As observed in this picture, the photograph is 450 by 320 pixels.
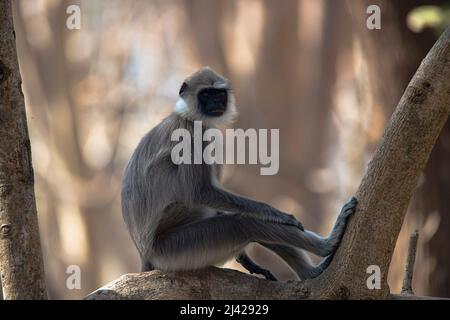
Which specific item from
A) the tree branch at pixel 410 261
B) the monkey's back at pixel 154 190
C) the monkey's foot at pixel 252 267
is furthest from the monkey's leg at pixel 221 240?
the tree branch at pixel 410 261

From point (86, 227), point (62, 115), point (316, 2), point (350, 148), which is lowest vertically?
point (86, 227)

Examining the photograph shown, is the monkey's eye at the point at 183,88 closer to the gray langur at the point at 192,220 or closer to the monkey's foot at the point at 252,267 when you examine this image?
the gray langur at the point at 192,220

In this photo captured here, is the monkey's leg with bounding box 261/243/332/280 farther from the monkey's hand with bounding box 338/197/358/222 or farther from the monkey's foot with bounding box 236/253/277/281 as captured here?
the monkey's hand with bounding box 338/197/358/222

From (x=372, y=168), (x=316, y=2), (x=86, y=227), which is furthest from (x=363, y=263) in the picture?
(x=86, y=227)

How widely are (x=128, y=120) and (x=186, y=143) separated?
1398 centimetres

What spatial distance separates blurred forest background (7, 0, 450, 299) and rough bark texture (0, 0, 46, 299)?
10.9 m

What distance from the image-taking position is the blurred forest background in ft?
55.6

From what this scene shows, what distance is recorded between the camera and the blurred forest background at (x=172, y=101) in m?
17.0

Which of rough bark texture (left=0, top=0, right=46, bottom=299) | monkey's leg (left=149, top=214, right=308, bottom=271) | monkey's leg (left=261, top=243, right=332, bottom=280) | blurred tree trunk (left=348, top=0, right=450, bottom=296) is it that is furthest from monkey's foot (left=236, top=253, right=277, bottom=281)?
blurred tree trunk (left=348, top=0, right=450, bottom=296)

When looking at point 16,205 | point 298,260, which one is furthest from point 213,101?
point 16,205

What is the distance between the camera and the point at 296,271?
5.62 meters

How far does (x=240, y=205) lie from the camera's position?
566 centimetres

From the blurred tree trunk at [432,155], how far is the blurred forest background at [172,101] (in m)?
6.09

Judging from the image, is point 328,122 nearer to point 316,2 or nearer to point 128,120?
point 316,2
